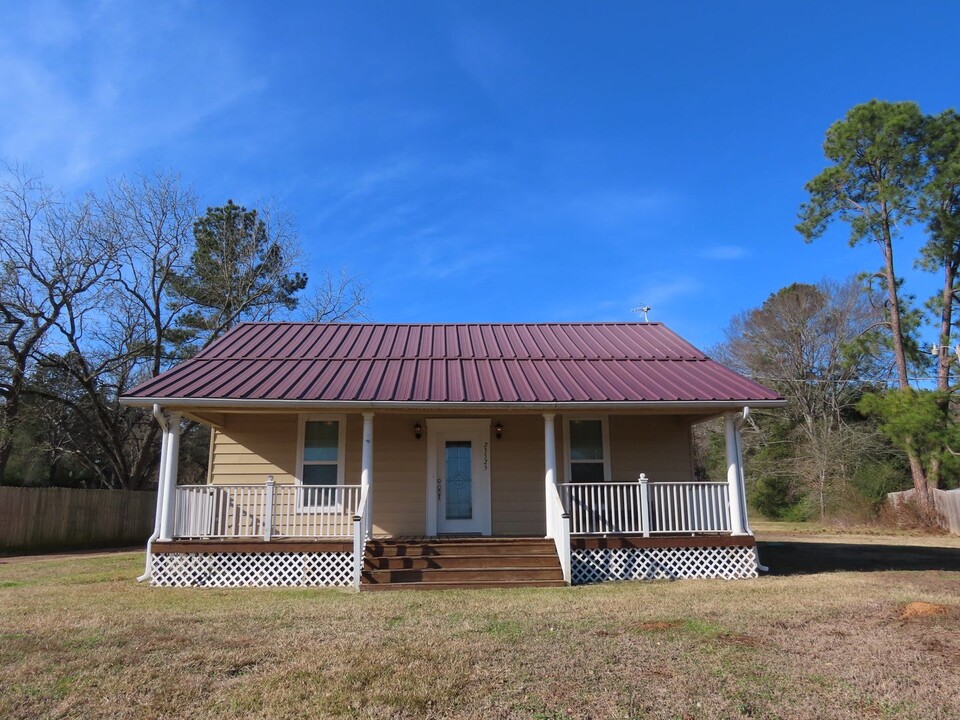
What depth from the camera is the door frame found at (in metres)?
11.9

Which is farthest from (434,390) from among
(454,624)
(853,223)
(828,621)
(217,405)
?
(853,223)

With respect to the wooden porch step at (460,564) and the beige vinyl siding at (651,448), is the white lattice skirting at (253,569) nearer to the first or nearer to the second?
the wooden porch step at (460,564)

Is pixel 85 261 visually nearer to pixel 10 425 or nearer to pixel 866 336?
pixel 10 425

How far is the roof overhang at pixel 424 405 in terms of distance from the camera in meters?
10.2

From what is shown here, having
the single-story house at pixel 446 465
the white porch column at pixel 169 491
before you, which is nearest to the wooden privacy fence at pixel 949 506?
the single-story house at pixel 446 465

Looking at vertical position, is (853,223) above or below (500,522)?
above

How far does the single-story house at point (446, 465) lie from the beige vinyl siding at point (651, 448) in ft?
0.09

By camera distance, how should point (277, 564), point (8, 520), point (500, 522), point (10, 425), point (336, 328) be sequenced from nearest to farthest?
point (277, 564) < point (500, 522) < point (336, 328) < point (8, 520) < point (10, 425)

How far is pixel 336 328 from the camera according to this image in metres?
15.3

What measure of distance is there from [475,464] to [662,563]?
3.73 m

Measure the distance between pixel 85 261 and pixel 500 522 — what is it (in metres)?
19.5

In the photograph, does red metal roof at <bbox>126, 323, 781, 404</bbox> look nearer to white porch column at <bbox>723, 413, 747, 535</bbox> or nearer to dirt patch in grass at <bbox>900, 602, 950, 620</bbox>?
white porch column at <bbox>723, 413, 747, 535</bbox>

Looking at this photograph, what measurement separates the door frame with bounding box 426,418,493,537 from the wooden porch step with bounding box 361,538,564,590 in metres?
1.35

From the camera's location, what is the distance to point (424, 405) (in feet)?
34.2
